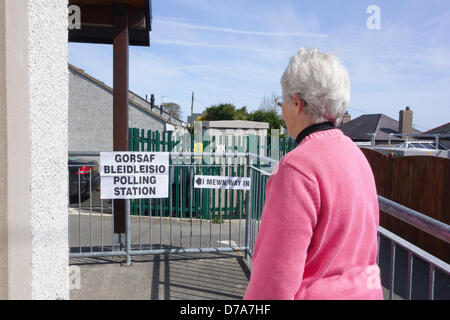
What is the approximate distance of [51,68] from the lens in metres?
1.92

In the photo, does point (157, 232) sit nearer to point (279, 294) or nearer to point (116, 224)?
point (116, 224)

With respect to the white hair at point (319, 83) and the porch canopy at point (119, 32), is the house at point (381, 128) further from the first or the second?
the white hair at point (319, 83)

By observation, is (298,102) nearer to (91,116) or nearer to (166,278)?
(166,278)

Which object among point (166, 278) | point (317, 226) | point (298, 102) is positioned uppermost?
point (298, 102)

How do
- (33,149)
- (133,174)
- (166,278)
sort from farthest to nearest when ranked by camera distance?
(133,174) → (166,278) → (33,149)

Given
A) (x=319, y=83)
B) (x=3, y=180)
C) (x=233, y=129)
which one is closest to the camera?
(x=319, y=83)

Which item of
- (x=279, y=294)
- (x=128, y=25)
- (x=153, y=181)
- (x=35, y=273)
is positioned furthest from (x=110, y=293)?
(x=128, y=25)

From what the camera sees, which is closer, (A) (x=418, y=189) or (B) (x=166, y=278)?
(B) (x=166, y=278)

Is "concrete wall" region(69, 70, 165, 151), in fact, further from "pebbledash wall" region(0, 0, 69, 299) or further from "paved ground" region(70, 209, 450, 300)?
"pebbledash wall" region(0, 0, 69, 299)

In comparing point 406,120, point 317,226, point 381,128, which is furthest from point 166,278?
point 406,120

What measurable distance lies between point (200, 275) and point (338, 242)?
3.17 metres

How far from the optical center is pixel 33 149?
1714 mm

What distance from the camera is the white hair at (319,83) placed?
124 cm

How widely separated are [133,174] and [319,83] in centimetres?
331
